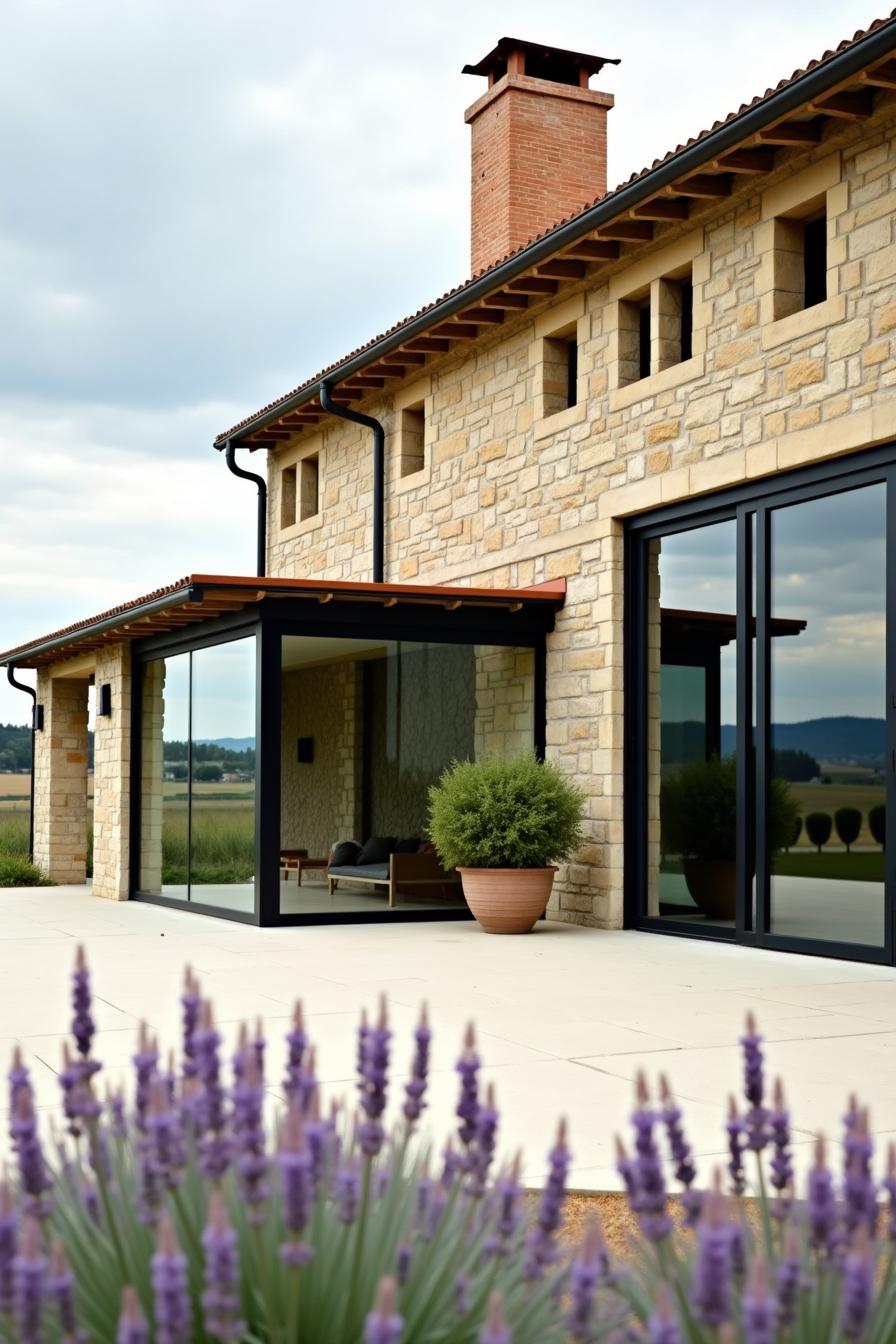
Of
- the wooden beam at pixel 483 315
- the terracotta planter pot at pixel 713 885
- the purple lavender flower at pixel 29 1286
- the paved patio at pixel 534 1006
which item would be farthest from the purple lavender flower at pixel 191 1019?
the wooden beam at pixel 483 315

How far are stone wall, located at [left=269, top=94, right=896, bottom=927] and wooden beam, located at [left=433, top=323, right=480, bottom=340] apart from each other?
0.57 ft

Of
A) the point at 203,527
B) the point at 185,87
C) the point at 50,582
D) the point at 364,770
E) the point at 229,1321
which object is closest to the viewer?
the point at 229,1321

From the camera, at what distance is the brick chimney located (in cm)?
1658

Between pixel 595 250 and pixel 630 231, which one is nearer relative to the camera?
pixel 630 231

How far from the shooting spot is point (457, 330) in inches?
555

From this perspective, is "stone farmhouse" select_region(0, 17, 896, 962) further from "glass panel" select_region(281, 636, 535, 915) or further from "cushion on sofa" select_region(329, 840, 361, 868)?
"cushion on sofa" select_region(329, 840, 361, 868)

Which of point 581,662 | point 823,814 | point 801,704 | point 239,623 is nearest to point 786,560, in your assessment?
point 801,704

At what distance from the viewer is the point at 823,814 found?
378 inches

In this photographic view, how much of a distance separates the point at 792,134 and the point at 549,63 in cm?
876

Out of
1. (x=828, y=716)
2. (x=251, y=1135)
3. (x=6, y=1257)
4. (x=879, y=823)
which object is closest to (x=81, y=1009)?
(x=251, y=1135)

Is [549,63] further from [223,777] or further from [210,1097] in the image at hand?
[210,1097]

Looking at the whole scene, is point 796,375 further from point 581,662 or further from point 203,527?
point 203,527

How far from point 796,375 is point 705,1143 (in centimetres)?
641

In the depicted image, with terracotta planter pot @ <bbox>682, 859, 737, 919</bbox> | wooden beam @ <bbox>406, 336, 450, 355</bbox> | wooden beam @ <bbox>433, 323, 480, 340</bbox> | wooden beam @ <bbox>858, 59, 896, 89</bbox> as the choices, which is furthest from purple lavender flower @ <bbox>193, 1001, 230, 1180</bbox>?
wooden beam @ <bbox>406, 336, 450, 355</bbox>
